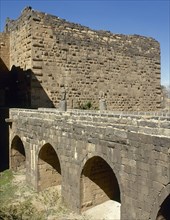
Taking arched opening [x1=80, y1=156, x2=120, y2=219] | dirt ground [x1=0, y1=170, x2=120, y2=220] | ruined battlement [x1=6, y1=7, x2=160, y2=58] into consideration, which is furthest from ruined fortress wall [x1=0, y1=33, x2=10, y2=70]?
arched opening [x1=80, y1=156, x2=120, y2=219]

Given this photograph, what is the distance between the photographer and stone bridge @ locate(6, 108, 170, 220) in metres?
6.12

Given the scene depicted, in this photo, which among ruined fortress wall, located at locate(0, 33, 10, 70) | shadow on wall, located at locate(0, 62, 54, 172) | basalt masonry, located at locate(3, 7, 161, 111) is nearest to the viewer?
shadow on wall, located at locate(0, 62, 54, 172)

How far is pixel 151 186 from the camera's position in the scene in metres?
6.19

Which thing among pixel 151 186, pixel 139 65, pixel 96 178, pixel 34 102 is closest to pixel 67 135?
pixel 96 178

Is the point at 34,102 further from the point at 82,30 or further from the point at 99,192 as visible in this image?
the point at 99,192

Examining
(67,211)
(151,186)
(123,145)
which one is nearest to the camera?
(151,186)

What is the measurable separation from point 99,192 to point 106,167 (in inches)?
32.1

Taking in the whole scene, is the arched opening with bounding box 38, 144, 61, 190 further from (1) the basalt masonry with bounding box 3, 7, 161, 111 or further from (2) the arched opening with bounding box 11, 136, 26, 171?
(1) the basalt masonry with bounding box 3, 7, 161, 111

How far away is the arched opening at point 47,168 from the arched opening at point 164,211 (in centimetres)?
542

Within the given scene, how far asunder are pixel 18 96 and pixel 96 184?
25.6 feet

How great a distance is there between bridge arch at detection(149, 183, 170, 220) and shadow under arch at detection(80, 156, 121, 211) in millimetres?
2493

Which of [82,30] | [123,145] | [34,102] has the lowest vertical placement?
[123,145]

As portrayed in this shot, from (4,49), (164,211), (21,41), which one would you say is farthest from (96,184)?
(4,49)

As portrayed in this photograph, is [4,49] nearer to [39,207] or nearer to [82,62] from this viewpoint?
[82,62]
